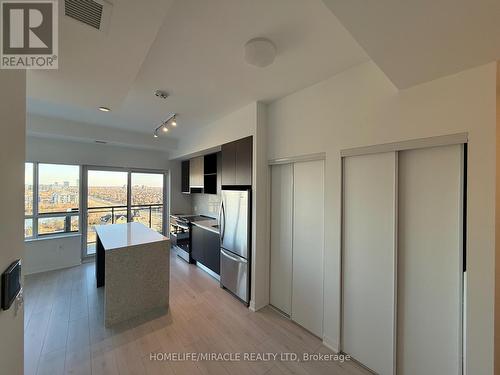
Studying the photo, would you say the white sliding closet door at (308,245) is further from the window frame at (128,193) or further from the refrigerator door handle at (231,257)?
the window frame at (128,193)

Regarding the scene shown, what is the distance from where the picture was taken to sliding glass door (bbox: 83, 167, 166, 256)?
4547 millimetres

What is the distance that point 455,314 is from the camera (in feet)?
4.72

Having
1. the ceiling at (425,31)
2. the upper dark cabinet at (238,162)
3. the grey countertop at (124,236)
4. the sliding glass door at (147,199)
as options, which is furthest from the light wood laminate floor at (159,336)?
the ceiling at (425,31)

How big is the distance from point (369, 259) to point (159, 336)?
234 centimetres

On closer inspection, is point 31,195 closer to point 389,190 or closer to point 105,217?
point 105,217

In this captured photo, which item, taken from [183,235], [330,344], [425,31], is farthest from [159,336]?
[425,31]

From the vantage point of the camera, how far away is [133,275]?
251 cm

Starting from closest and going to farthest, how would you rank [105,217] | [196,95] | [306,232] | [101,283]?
[306,232] < [196,95] < [101,283] < [105,217]

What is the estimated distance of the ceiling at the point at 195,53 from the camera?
4.11 feet

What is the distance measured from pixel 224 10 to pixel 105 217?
5.11 meters

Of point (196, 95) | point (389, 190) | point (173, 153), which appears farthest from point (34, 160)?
point (389, 190)

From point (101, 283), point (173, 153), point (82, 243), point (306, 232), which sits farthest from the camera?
point (173, 153)

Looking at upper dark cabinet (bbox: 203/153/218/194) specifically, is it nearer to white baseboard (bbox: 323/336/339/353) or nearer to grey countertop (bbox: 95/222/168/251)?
grey countertop (bbox: 95/222/168/251)

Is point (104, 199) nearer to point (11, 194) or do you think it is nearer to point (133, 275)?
point (133, 275)
